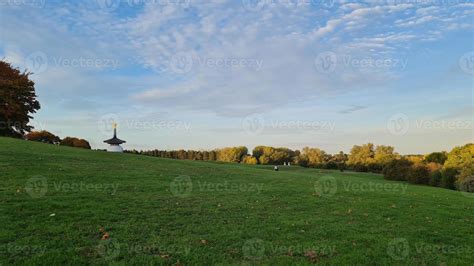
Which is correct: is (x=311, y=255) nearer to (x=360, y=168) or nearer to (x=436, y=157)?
(x=436, y=157)

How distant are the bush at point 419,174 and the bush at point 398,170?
4.47 feet

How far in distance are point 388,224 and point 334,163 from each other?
7704 cm

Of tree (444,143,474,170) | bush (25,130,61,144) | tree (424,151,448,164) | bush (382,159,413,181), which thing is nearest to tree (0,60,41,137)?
bush (25,130,61,144)

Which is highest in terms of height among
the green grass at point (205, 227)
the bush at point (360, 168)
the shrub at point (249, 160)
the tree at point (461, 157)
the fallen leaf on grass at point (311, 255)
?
the tree at point (461, 157)

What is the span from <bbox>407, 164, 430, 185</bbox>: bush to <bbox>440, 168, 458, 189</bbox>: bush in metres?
5.04

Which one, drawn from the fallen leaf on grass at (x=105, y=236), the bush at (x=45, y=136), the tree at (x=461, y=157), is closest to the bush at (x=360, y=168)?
the tree at (x=461, y=157)

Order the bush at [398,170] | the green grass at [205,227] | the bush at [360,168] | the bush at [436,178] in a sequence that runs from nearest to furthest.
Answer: the green grass at [205,227] → the bush at [436,178] → the bush at [398,170] → the bush at [360,168]

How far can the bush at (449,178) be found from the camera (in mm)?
50656

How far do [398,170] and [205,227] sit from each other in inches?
2387

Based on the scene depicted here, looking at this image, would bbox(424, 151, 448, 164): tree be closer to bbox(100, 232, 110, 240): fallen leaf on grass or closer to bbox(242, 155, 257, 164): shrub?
bbox(242, 155, 257, 164): shrub

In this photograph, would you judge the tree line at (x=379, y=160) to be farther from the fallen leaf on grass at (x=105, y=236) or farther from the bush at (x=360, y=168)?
the fallen leaf on grass at (x=105, y=236)

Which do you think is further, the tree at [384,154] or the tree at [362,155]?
the tree at [362,155]

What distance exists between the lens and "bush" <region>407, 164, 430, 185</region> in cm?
5697

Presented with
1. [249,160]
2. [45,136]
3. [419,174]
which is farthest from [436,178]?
[45,136]
